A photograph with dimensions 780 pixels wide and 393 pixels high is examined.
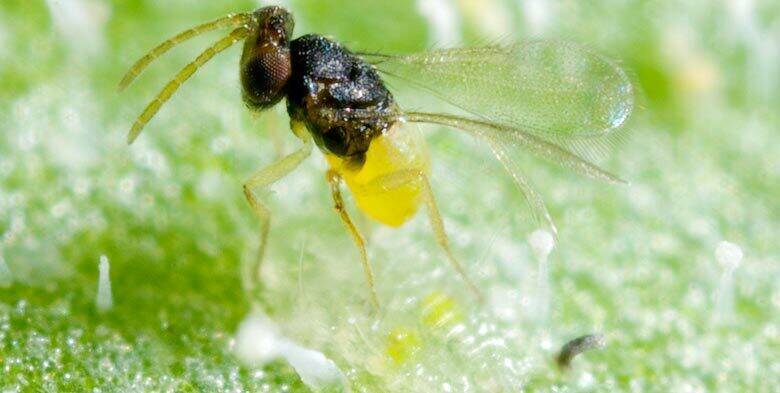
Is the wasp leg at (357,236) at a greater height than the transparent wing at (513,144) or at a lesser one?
lesser

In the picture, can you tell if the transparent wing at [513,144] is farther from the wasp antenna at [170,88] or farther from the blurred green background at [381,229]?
the wasp antenna at [170,88]

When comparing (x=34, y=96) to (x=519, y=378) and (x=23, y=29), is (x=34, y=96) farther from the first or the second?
(x=519, y=378)

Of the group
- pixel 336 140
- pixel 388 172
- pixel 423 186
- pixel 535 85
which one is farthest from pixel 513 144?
pixel 336 140

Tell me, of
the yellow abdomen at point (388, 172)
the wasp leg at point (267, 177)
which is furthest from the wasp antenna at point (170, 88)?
the yellow abdomen at point (388, 172)

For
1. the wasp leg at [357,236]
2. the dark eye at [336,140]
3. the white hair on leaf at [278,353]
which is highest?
the dark eye at [336,140]

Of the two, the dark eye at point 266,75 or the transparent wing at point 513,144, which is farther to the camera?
the transparent wing at point 513,144

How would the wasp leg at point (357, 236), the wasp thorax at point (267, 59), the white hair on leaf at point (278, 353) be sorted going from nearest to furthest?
the white hair on leaf at point (278, 353) → the wasp thorax at point (267, 59) → the wasp leg at point (357, 236)
